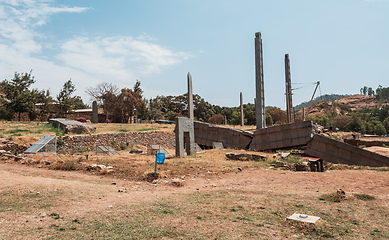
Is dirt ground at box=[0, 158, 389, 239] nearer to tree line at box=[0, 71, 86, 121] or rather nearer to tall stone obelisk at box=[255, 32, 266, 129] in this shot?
tall stone obelisk at box=[255, 32, 266, 129]

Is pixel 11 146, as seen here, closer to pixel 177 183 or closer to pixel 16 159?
pixel 16 159

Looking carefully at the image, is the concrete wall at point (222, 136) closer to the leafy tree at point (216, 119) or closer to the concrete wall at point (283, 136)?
the concrete wall at point (283, 136)

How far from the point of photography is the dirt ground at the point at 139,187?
5754 mm

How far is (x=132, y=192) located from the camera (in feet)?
27.3

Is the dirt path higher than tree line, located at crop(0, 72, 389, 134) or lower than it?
lower

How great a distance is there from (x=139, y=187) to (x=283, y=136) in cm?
1303

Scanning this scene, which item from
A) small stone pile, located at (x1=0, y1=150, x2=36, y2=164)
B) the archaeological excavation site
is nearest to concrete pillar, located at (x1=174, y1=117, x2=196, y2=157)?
the archaeological excavation site

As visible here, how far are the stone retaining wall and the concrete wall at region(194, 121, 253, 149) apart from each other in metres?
8.29

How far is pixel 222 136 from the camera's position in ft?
72.6

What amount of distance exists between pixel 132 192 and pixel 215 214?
11.7 ft

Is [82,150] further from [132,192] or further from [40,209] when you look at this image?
[40,209]

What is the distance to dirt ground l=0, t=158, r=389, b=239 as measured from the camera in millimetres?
5754

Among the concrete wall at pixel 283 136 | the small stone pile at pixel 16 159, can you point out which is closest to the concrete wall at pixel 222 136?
the concrete wall at pixel 283 136

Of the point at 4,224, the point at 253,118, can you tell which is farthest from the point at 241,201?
the point at 253,118
